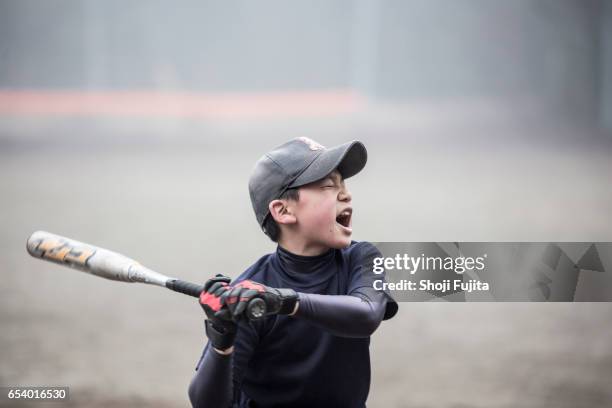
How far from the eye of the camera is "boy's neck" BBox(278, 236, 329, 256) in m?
1.47

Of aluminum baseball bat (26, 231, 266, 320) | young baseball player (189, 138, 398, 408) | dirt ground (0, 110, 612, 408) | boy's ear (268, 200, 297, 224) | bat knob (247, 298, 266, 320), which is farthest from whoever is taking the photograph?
dirt ground (0, 110, 612, 408)

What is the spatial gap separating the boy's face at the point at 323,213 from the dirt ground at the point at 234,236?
6.12 feet

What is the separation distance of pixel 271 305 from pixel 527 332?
2.93 m

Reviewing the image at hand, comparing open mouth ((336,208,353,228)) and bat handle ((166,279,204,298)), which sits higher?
open mouth ((336,208,353,228))

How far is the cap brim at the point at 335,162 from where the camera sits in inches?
56.7

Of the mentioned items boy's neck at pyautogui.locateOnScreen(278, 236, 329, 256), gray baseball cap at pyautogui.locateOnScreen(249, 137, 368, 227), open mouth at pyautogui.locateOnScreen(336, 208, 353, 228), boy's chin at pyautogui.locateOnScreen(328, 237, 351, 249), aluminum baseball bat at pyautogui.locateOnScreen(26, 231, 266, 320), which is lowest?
aluminum baseball bat at pyautogui.locateOnScreen(26, 231, 266, 320)

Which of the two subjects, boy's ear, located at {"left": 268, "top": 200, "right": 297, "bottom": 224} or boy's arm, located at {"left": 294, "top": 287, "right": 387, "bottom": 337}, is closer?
boy's arm, located at {"left": 294, "top": 287, "right": 387, "bottom": 337}

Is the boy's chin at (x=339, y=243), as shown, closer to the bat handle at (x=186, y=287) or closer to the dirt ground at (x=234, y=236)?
the bat handle at (x=186, y=287)
